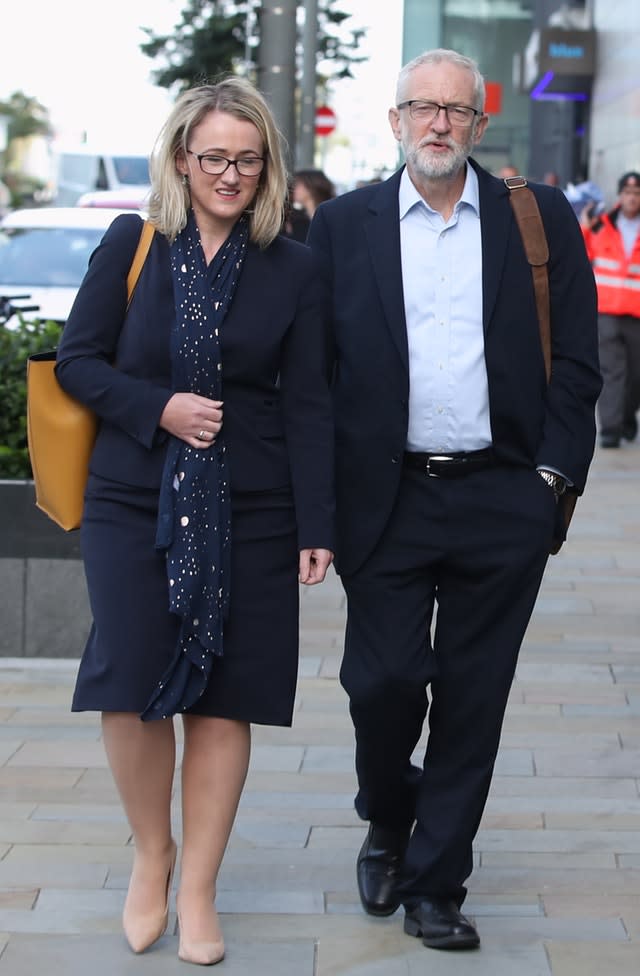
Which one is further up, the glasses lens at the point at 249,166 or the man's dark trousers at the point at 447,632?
the glasses lens at the point at 249,166

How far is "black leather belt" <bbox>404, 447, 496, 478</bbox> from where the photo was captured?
393 centimetres

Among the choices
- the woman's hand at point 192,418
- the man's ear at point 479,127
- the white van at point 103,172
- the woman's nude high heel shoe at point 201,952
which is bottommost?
the white van at point 103,172

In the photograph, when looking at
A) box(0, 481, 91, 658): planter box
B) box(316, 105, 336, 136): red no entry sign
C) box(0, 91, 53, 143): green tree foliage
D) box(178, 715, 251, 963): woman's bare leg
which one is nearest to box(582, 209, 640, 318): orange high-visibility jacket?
box(0, 481, 91, 658): planter box

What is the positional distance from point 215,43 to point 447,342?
35067 millimetres

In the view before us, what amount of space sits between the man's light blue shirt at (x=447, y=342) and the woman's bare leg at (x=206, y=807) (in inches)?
31.5

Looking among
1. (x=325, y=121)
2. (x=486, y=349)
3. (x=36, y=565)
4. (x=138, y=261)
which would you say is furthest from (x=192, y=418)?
(x=325, y=121)

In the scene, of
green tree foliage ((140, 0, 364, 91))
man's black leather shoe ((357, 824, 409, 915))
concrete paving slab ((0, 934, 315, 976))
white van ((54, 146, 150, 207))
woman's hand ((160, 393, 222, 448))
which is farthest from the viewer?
green tree foliage ((140, 0, 364, 91))

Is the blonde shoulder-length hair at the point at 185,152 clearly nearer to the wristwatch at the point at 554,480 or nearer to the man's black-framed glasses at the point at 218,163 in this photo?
the man's black-framed glasses at the point at 218,163

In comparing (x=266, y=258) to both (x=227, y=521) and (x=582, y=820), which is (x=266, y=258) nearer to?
(x=227, y=521)

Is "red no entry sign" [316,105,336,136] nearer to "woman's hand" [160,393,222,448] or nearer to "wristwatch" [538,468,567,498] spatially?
"wristwatch" [538,468,567,498]

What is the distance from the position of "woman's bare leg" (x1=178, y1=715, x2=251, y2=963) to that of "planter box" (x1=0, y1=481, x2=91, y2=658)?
97.9 inches

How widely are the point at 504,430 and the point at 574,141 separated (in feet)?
112

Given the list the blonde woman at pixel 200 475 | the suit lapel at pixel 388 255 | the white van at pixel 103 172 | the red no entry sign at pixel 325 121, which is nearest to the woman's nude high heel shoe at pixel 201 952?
the blonde woman at pixel 200 475

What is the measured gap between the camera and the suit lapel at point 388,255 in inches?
152
